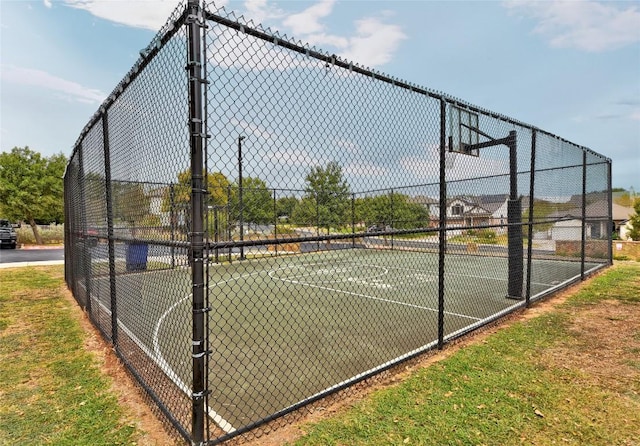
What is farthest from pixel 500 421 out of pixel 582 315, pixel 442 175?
pixel 582 315

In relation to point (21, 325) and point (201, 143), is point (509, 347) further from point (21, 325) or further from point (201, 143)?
point (21, 325)

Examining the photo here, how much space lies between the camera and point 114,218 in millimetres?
3959

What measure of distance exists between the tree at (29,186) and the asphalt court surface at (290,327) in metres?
20.1

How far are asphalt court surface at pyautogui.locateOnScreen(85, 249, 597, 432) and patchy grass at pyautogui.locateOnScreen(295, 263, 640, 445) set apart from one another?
1.87 feet

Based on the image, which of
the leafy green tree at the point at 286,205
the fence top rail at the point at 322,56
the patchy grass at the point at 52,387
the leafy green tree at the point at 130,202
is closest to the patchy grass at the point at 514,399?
the patchy grass at the point at 52,387

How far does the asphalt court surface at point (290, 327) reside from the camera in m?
3.23

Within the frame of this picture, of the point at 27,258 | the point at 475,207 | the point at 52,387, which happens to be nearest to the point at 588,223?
the point at 475,207

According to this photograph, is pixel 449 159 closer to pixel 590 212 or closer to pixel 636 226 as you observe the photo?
pixel 590 212

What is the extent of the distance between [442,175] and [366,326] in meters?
2.38

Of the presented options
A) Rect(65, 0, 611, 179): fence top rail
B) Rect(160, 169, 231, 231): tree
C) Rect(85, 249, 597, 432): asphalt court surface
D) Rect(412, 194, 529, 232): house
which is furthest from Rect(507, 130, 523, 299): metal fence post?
Rect(160, 169, 231, 231): tree

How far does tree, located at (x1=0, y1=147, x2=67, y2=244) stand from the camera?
2089 cm

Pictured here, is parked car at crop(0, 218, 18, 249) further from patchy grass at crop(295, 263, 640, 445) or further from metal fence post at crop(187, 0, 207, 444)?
patchy grass at crop(295, 263, 640, 445)

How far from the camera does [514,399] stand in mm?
2914

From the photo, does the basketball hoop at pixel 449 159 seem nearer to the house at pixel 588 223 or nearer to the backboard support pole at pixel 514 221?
the backboard support pole at pixel 514 221
